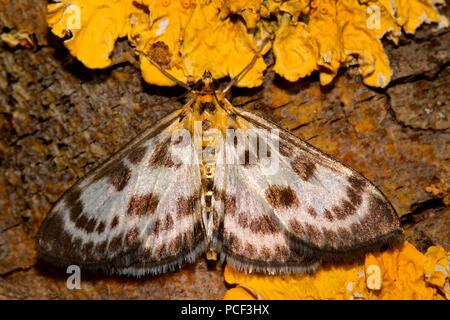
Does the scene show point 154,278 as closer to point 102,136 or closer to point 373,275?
point 102,136

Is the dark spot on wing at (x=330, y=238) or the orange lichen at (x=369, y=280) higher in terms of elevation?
the dark spot on wing at (x=330, y=238)

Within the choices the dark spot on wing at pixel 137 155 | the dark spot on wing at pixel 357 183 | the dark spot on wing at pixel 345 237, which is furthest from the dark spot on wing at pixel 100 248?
the dark spot on wing at pixel 357 183

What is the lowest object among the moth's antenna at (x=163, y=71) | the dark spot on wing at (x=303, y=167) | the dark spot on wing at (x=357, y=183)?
the dark spot on wing at (x=357, y=183)

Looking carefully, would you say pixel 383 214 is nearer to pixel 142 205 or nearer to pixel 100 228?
pixel 142 205

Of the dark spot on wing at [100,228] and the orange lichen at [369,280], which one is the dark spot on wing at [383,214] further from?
the dark spot on wing at [100,228]

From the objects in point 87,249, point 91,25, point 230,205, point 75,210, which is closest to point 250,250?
point 230,205

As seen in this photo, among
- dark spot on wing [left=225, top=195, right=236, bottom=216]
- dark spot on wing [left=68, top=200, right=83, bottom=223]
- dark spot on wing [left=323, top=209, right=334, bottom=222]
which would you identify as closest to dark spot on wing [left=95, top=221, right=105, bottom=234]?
dark spot on wing [left=68, top=200, right=83, bottom=223]

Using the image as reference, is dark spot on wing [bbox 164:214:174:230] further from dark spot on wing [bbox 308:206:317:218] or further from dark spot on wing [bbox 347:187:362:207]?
dark spot on wing [bbox 347:187:362:207]
